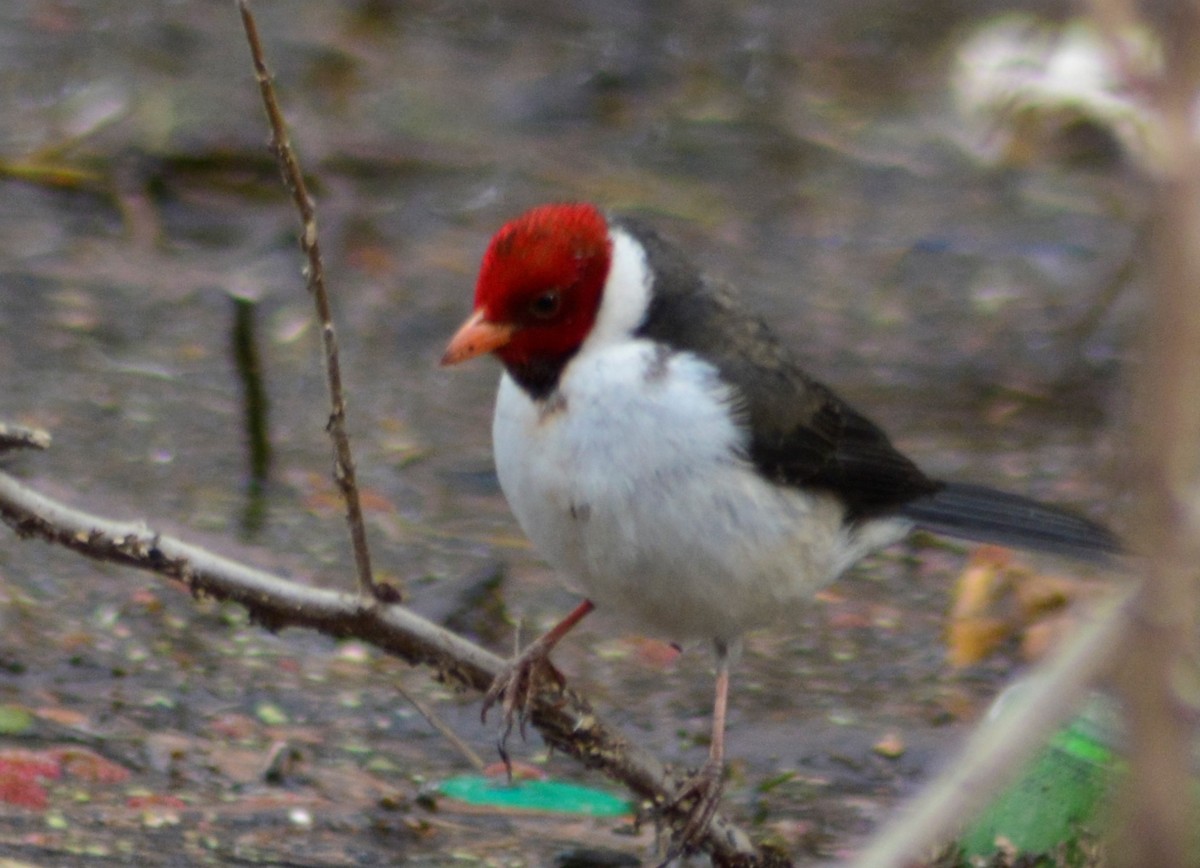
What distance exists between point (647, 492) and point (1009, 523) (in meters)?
1.25

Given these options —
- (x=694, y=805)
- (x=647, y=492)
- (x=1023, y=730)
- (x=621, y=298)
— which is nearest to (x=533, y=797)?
(x=694, y=805)

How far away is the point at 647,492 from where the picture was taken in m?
3.26

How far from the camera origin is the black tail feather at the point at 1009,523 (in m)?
4.13

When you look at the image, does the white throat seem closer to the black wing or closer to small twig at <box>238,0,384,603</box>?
the black wing

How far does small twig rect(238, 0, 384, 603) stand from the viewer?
8.43 ft

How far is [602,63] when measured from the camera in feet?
29.4

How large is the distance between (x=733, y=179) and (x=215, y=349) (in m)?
2.66

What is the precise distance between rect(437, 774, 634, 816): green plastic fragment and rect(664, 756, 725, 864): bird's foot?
0.46m

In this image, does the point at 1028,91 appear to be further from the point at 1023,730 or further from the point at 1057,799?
the point at 1023,730

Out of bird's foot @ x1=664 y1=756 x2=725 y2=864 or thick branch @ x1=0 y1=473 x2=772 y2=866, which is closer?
thick branch @ x1=0 y1=473 x2=772 y2=866

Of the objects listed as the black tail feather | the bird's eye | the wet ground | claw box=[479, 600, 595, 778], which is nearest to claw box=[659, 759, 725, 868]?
claw box=[479, 600, 595, 778]

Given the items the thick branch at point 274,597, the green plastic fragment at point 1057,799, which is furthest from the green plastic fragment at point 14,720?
the green plastic fragment at point 1057,799

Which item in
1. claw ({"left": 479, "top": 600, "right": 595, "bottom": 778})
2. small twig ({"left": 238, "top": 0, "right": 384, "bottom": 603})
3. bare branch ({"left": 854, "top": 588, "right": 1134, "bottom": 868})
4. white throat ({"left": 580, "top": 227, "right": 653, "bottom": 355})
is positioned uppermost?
white throat ({"left": 580, "top": 227, "right": 653, "bottom": 355})

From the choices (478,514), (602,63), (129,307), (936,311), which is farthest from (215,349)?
(602,63)
